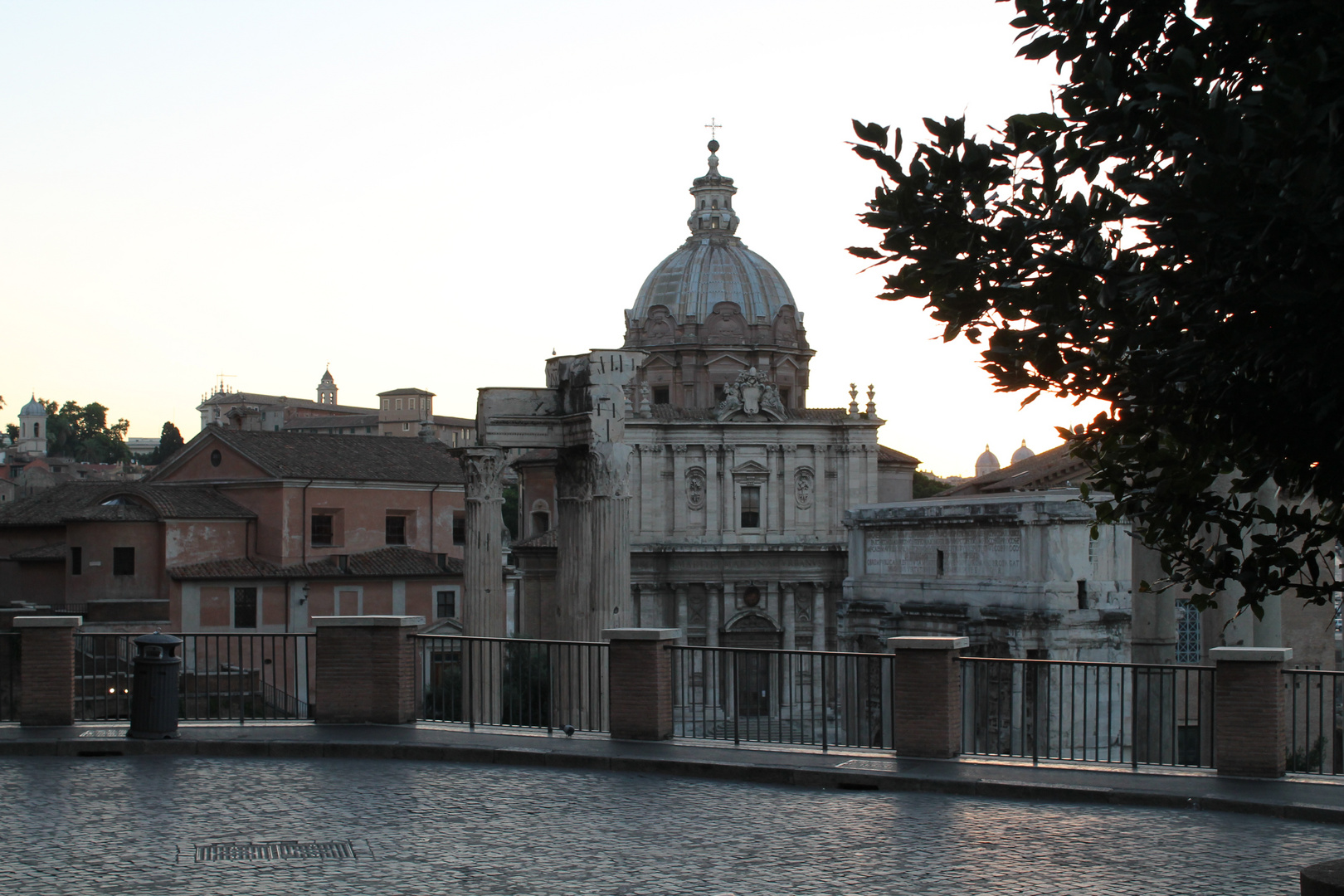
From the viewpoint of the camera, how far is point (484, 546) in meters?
23.1

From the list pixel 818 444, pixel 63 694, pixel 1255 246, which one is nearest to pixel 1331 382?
pixel 1255 246

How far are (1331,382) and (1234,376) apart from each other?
0.43 meters

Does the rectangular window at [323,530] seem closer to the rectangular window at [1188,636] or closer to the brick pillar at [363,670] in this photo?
the rectangular window at [1188,636]

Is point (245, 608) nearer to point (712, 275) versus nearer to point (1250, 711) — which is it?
point (712, 275)

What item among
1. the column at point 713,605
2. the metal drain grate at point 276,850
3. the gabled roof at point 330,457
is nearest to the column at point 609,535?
the metal drain grate at point 276,850

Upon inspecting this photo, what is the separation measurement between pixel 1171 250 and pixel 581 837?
6.17 m

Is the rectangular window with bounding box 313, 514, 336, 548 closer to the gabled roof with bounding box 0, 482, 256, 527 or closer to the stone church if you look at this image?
the gabled roof with bounding box 0, 482, 256, 527

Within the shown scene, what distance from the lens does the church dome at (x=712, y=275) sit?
6862 cm

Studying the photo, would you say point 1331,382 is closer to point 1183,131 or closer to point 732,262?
point 1183,131

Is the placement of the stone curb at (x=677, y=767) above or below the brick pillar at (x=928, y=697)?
below

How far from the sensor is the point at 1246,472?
6074 millimetres

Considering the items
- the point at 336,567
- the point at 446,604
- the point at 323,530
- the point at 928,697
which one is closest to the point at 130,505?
the point at 323,530

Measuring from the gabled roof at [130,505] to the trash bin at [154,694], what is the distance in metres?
34.9

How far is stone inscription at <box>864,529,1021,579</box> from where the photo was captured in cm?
4362
